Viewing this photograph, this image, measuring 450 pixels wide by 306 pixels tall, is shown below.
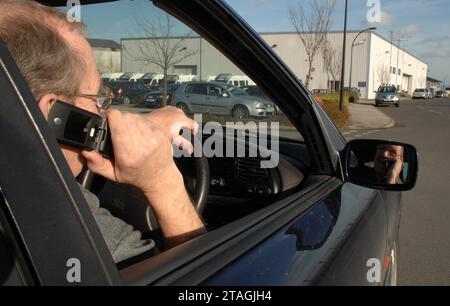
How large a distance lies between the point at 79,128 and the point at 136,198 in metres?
0.66

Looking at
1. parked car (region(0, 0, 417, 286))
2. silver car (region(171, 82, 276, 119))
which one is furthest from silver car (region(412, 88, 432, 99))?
silver car (region(171, 82, 276, 119))

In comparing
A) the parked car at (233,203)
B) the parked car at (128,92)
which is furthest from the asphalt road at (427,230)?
the parked car at (128,92)

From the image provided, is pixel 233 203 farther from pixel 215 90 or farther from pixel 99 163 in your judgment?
pixel 99 163

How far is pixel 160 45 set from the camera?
1.63 meters

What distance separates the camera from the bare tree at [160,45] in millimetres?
1587

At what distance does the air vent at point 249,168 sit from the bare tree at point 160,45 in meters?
0.78

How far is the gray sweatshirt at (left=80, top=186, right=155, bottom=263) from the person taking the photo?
1267 mm

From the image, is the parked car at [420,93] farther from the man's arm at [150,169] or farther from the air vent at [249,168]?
the man's arm at [150,169]

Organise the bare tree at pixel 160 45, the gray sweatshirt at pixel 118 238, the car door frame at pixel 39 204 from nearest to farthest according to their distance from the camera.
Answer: the car door frame at pixel 39 204
the gray sweatshirt at pixel 118 238
the bare tree at pixel 160 45

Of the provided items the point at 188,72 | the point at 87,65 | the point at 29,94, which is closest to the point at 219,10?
the point at 188,72

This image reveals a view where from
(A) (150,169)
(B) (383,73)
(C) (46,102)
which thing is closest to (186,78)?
(A) (150,169)

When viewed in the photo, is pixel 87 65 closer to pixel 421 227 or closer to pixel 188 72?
pixel 188 72

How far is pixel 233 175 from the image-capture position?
250 cm
